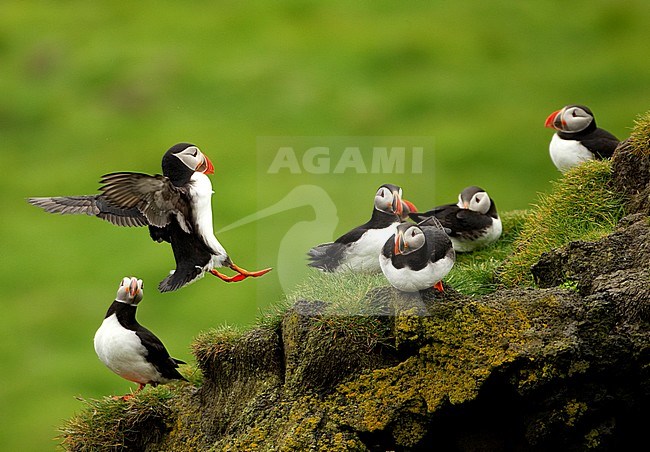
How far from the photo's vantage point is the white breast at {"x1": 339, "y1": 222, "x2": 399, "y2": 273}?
15.0ft

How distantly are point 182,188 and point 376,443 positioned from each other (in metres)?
1.27

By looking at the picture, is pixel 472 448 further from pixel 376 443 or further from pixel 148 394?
pixel 148 394

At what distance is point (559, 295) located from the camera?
410cm

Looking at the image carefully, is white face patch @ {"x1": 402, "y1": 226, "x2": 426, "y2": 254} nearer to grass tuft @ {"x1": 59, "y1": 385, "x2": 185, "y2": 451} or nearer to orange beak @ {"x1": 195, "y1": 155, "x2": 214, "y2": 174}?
orange beak @ {"x1": 195, "y1": 155, "x2": 214, "y2": 174}

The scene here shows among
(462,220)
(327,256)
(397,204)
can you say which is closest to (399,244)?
(397,204)

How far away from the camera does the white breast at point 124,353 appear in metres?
4.97

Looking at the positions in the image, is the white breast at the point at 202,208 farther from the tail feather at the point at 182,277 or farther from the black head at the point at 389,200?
the black head at the point at 389,200

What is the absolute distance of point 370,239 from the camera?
4578 millimetres

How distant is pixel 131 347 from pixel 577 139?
292cm

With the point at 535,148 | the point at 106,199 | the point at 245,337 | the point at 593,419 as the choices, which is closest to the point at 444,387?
the point at 593,419

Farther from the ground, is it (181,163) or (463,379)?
(181,163)

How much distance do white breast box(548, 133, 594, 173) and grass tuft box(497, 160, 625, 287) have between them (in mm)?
457

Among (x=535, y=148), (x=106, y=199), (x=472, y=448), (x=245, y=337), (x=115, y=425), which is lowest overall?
(x=472, y=448)

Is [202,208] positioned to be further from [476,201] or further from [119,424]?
[476,201]
